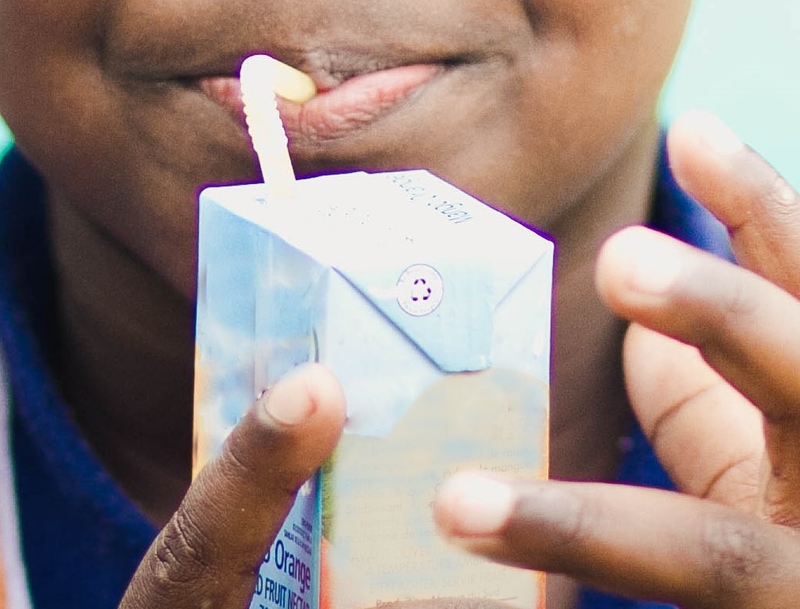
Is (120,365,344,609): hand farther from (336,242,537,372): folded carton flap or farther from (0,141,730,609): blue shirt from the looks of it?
(0,141,730,609): blue shirt

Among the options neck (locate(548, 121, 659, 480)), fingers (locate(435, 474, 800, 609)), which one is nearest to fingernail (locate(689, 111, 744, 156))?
fingers (locate(435, 474, 800, 609))

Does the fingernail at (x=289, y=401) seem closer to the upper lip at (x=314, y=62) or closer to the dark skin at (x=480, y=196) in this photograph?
the dark skin at (x=480, y=196)

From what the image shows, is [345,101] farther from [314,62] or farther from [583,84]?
[583,84]

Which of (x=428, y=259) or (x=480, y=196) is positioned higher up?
(x=480, y=196)

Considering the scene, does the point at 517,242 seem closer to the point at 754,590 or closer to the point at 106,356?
the point at 754,590

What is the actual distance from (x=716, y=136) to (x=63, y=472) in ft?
2.02

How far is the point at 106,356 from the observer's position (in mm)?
956

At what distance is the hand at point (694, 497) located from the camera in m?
0.43

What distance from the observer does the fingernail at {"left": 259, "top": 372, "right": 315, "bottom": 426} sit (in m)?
0.42

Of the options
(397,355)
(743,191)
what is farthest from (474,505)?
(743,191)

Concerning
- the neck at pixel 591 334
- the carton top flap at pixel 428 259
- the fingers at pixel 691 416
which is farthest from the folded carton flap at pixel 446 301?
the neck at pixel 591 334

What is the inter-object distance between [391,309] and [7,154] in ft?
2.45

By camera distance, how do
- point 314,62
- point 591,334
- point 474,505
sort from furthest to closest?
1. point 591,334
2. point 314,62
3. point 474,505

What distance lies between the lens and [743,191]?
0.48 m
